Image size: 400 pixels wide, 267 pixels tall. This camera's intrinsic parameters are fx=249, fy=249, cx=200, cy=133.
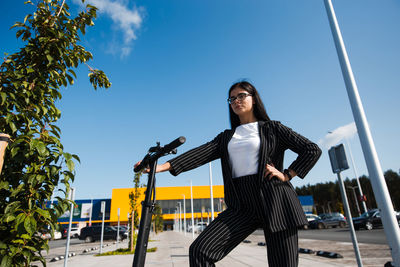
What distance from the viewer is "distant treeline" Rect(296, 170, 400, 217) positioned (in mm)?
64688

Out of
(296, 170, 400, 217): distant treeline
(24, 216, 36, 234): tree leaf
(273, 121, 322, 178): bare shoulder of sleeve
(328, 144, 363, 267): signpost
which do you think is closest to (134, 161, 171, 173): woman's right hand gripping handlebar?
(273, 121, 322, 178): bare shoulder of sleeve

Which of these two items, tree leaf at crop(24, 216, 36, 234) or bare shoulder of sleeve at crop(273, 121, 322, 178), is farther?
tree leaf at crop(24, 216, 36, 234)

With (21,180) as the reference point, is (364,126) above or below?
above

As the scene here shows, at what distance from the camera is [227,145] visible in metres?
1.88

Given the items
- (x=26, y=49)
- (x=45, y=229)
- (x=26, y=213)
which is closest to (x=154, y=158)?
(x=26, y=213)

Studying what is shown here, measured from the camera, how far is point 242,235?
160 centimetres

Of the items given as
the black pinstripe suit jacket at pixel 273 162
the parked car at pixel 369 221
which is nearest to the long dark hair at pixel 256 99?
the black pinstripe suit jacket at pixel 273 162

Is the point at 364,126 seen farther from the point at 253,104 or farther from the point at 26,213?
the point at 26,213

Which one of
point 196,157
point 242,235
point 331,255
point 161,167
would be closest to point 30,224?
point 161,167

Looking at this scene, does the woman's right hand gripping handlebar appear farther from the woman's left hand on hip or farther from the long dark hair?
the long dark hair

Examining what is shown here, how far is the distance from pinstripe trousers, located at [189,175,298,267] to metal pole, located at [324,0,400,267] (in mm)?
2260

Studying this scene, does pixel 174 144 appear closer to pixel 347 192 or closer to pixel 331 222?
pixel 331 222

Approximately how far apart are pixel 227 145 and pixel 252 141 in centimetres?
19

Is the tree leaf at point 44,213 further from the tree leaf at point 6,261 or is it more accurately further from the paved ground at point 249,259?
the paved ground at point 249,259
